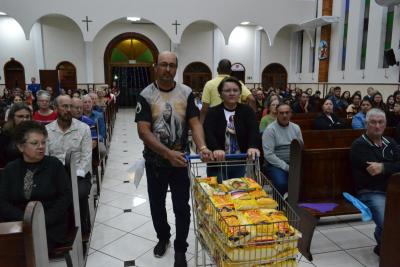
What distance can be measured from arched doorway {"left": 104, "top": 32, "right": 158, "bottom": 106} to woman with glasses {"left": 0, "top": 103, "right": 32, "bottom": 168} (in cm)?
1323

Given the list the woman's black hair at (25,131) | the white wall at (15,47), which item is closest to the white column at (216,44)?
the white wall at (15,47)

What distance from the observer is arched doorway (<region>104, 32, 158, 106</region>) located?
16203 mm

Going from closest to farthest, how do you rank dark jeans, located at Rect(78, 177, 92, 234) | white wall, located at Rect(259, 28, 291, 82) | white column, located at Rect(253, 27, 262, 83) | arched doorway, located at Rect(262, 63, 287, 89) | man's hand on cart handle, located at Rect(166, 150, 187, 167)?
man's hand on cart handle, located at Rect(166, 150, 187, 167) → dark jeans, located at Rect(78, 177, 92, 234) → white column, located at Rect(253, 27, 262, 83) → white wall, located at Rect(259, 28, 291, 82) → arched doorway, located at Rect(262, 63, 287, 89)

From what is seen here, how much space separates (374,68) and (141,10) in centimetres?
930

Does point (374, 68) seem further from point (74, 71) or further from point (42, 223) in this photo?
point (74, 71)

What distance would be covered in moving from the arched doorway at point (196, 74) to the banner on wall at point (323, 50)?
542cm

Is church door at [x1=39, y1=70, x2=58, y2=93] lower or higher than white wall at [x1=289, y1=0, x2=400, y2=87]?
lower

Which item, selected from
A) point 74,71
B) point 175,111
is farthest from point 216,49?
point 175,111

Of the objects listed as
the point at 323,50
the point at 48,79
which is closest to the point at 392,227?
the point at 323,50

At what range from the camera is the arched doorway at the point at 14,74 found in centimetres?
1494

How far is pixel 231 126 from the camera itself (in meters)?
2.73

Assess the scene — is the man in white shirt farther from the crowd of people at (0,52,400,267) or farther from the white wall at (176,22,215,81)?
the white wall at (176,22,215,81)

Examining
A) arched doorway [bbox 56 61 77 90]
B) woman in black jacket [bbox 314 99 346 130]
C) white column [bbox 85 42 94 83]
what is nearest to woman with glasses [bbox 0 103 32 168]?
woman in black jacket [bbox 314 99 346 130]

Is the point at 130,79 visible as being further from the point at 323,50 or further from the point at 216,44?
the point at 323,50
